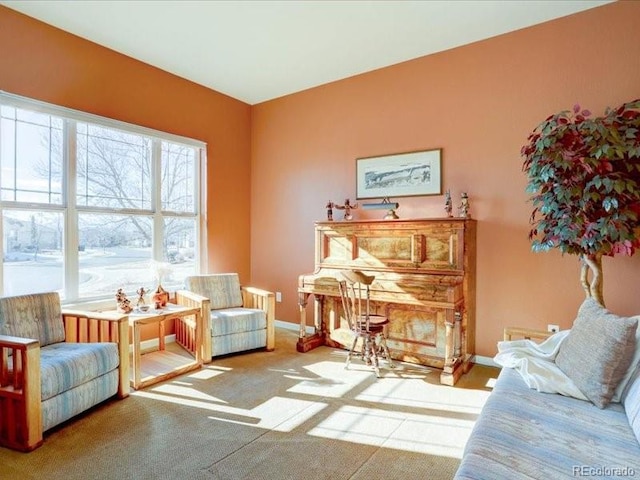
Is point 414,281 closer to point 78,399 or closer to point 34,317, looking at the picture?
point 78,399

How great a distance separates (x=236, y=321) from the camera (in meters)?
3.74

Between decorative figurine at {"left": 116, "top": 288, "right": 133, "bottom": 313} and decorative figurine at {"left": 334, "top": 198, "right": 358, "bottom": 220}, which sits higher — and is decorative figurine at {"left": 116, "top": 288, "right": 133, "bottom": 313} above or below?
below

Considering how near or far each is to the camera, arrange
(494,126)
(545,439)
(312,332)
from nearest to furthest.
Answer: (545,439), (494,126), (312,332)

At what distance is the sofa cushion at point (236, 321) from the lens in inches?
143

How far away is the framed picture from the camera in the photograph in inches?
147

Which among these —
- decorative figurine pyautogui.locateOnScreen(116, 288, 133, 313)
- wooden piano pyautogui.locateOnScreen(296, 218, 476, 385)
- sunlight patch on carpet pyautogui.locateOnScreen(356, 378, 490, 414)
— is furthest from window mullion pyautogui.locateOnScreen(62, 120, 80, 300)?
sunlight patch on carpet pyautogui.locateOnScreen(356, 378, 490, 414)

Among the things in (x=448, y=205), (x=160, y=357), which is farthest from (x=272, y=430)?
(x=448, y=205)

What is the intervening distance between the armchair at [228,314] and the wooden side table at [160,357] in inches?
3.8

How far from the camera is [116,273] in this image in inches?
151

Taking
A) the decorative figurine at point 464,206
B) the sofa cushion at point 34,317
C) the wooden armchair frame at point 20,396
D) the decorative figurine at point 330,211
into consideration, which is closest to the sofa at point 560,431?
the decorative figurine at point 464,206

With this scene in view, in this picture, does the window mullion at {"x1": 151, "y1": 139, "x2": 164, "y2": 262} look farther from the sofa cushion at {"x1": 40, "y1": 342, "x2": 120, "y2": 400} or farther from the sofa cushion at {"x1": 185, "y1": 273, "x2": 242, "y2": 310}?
the sofa cushion at {"x1": 40, "y1": 342, "x2": 120, "y2": 400}

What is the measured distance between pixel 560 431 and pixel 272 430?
160cm

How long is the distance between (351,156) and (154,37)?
90.5 inches

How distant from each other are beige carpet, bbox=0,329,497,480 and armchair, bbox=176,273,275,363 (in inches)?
13.6
